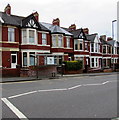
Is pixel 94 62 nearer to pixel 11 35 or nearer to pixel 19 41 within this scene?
pixel 19 41

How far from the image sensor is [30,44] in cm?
2598

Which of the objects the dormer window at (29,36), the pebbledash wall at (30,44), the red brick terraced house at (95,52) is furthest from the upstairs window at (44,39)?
the red brick terraced house at (95,52)

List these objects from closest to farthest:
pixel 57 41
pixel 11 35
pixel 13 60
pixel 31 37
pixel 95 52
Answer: pixel 11 35 → pixel 13 60 → pixel 31 37 → pixel 57 41 → pixel 95 52

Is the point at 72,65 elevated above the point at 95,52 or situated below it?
below

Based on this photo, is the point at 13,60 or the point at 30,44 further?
the point at 30,44

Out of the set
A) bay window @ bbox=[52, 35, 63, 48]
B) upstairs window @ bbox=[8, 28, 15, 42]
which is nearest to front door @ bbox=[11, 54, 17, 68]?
upstairs window @ bbox=[8, 28, 15, 42]


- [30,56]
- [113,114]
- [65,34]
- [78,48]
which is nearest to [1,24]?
[30,56]

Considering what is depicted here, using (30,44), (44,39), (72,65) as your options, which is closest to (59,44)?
(44,39)

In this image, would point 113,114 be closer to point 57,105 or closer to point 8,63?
point 57,105

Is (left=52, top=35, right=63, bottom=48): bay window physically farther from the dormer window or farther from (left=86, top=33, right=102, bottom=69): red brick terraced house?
(left=86, top=33, right=102, bottom=69): red brick terraced house

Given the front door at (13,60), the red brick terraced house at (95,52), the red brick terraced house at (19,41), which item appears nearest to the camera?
the red brick terraced house at (19,41)

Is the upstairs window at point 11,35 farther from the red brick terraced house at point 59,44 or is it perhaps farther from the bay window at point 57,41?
the bay window at point 57,41

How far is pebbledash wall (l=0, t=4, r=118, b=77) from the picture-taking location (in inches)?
938

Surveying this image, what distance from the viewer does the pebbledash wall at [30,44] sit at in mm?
23827
